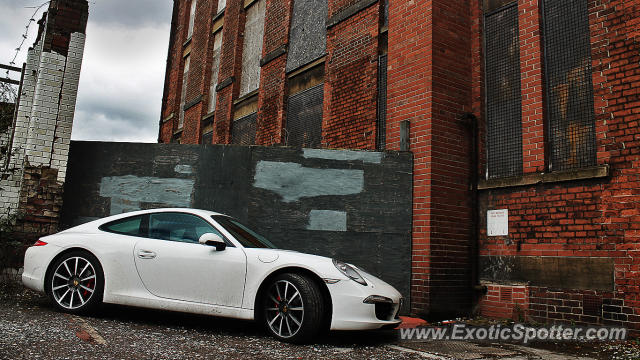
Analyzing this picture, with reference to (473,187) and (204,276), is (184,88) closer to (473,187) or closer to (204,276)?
(473,187)

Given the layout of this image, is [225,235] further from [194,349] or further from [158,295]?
[194,349]

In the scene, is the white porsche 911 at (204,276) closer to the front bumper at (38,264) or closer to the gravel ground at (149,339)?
the front bumper at (38,264)

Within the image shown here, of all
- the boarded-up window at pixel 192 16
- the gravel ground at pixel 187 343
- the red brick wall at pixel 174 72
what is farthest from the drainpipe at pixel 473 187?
the boarded-up window at pixel 192 16

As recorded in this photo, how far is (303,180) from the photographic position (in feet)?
25.7

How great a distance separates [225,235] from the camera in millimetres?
5238

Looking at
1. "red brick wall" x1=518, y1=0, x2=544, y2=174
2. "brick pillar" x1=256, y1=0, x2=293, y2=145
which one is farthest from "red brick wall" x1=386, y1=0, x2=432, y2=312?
"brick pillar" x1=256, y1=0, x2=293, y2=145

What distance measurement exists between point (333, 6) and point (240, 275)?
23.2 feet

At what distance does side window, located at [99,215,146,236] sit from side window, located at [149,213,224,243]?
11 centimetres

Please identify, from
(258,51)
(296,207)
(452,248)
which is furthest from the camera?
(258,51)

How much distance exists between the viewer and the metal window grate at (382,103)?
8.61 metres

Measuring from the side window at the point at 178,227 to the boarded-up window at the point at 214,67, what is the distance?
34.8ft

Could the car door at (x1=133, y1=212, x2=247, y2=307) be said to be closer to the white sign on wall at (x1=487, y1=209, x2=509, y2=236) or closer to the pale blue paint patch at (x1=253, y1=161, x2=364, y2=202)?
the pale blue paint patch at (x1=253, y1=161, x2=364, y2=202)

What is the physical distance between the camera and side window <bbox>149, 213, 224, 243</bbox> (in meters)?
5.33

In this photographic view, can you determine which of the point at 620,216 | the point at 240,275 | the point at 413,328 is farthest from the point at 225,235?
the point at 620,216
